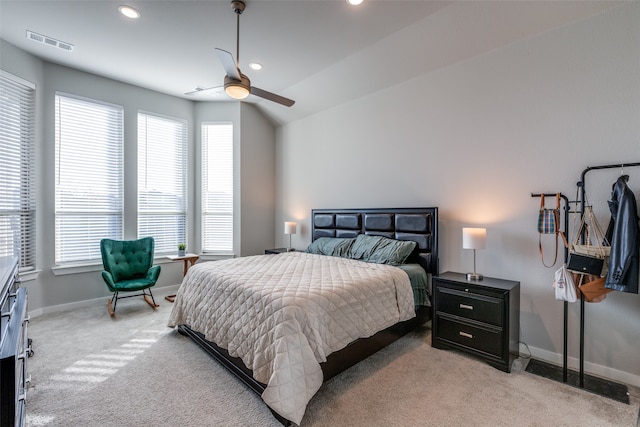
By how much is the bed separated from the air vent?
3.18 meters

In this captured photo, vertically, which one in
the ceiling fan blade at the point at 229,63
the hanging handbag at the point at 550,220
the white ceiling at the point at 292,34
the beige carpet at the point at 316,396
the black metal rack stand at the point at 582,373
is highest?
the white ceiling at the point at 292,34

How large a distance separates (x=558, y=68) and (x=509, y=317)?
7.69ft

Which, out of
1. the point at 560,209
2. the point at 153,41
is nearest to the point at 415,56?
the point at 560,209

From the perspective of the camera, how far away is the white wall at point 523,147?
238 cm

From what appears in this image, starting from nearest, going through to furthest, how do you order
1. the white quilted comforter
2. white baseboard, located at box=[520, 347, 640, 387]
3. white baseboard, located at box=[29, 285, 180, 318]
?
1. the white quilted comforter
2. white baseboard, located at box=[520, 347, 640, 387]
3. white baseboard, located at box=[29, 285, 180, 318]

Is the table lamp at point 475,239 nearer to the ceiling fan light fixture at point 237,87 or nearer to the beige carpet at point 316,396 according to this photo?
the beige carpet at point 316,396

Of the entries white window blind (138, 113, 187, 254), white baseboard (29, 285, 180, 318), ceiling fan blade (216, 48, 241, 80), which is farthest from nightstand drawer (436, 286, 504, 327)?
white baseboard (29, 285, 180, 318)

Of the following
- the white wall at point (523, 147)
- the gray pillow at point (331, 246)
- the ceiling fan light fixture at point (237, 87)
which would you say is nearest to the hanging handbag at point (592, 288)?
the white wall at point (523, 147)

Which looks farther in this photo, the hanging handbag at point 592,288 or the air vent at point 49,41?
the air vent at point 49,41

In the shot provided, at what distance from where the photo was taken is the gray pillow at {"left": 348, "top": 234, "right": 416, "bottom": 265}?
341 cm

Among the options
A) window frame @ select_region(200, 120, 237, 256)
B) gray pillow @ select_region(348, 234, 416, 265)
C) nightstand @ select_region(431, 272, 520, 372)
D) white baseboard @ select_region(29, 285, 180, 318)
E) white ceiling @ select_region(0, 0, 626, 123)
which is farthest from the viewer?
window frame @ select_region(200, 120, 237, 256)

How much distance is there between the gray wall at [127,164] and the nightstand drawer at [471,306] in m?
3.69

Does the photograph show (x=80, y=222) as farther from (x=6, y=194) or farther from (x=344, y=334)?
(x=344, y=334)

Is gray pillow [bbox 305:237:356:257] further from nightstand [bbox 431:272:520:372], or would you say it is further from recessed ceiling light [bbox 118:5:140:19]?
recessed ceiling light [bbox 118:5:140:19]
